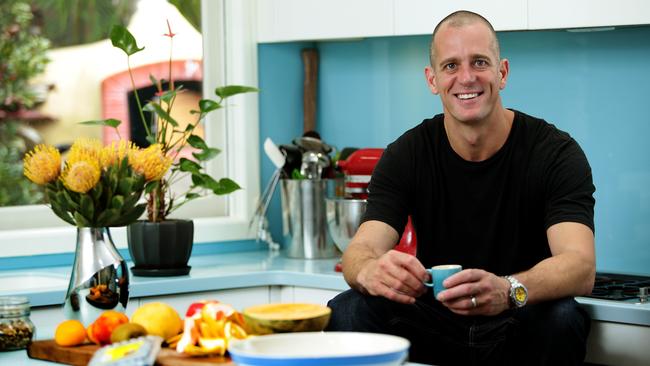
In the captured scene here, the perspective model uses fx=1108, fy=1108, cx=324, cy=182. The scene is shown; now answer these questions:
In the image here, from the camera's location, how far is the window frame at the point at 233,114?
3.87 meters

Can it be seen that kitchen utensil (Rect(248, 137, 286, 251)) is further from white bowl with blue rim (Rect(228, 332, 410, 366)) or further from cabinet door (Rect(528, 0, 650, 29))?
white bowl with blue rim (Rect(228, 332, 410, 366))

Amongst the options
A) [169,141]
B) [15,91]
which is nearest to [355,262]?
[169,141]

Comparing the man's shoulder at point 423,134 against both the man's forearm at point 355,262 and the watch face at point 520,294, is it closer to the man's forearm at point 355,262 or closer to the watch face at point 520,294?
the man's forearm at point 355,262

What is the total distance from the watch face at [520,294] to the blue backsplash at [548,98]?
991mm

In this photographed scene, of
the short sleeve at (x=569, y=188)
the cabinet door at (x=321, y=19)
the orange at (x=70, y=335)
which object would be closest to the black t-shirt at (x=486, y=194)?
the short sleeve at (x=569, y=188)

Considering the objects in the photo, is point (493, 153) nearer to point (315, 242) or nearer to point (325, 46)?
point (315, 242)

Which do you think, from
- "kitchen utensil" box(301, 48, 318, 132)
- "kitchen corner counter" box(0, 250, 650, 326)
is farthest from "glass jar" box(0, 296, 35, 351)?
"kitchen utensil" box(301, 48, 318, 132)

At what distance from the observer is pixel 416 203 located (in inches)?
114

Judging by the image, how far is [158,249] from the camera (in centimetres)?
329

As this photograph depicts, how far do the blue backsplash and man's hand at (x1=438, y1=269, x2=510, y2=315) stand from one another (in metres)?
1.03

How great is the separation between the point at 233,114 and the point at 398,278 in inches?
63.0

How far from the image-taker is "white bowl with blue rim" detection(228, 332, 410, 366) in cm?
170

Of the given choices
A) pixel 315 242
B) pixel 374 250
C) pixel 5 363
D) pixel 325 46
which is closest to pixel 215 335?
pixel 5 363

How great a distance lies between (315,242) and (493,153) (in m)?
1.00
